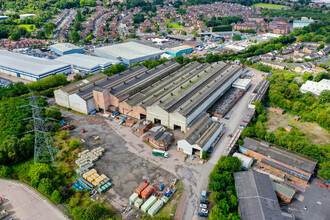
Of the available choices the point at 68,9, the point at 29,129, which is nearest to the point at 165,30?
the point at 68,9

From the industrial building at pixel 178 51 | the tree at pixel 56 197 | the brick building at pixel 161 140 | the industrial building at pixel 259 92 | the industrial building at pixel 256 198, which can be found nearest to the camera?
the industrial building at pixel 256 198

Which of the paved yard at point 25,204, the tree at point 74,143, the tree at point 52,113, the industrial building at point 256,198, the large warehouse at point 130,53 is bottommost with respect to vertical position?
the paved yard at point 25,204

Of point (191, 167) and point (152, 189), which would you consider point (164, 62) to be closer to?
point (191, 167)

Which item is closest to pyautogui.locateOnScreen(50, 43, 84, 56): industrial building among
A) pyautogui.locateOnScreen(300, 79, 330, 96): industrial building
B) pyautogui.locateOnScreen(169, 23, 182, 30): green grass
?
pyautogui.locateOnScreen(169, 23, 182, 30): green grass

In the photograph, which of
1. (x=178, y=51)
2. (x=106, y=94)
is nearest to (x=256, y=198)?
(x=106, y=94)

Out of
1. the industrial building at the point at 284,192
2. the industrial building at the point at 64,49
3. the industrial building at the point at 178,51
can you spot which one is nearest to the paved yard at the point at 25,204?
the industrial building at the point at 284,192

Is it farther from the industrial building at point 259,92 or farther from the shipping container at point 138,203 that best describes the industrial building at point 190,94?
the shipping container at point 138,203

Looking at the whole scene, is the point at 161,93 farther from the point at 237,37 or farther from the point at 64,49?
the point at 237,37

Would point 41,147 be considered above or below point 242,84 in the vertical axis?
below
